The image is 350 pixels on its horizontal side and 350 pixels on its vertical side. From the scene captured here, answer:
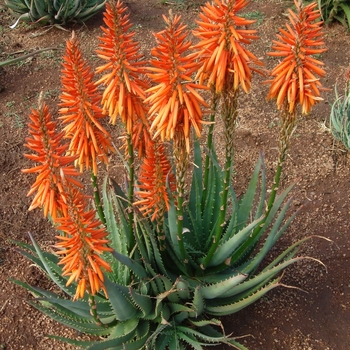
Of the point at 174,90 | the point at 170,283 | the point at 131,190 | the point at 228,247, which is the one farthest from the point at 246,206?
the point at 174,90

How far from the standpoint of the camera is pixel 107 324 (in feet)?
7.78

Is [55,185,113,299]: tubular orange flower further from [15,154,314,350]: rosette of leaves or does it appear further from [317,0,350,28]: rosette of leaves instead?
[317,0,350,28]: rosette of leaves

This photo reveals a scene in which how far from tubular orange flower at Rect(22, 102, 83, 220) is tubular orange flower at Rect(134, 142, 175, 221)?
358mm

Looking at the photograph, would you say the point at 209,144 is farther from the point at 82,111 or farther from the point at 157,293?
the point at 157,293

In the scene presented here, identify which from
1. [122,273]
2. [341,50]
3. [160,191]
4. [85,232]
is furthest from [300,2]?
[341,50]

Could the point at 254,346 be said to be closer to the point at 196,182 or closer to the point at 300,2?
the point at 196,182

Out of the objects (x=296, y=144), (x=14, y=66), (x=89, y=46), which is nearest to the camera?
(x=296, y=144)

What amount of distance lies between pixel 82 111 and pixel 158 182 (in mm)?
459

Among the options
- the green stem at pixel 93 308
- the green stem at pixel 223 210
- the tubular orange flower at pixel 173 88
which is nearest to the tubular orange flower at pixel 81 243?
the green stem at pixel 93 308

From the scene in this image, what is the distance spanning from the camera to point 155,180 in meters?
2.07

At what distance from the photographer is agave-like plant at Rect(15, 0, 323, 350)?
1.66 meters

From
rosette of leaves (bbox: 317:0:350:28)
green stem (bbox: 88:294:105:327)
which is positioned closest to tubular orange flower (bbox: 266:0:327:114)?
green stem (bbox: 88:294:105:327)

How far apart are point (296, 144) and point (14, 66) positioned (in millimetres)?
3073

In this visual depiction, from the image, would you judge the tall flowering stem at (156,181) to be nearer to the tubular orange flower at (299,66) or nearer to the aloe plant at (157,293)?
the aloe plant at (157,293)
